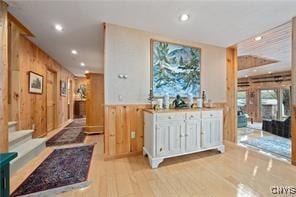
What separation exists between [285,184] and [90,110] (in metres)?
4.81

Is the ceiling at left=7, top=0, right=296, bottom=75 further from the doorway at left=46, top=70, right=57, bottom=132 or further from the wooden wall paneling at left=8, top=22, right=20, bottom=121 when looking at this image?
the doorway at left=46, top=70, right=57, bottom=132

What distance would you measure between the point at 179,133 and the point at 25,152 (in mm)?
2807

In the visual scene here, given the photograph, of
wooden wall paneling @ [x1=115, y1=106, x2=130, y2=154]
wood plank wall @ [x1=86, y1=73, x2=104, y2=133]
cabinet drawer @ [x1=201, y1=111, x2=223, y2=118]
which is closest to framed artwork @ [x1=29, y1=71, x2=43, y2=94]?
wood plank wall @ [x1=86, y1=73, x2=104, y2=133]

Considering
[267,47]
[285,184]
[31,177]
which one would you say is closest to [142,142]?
[31,177]

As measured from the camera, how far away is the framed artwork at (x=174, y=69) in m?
3.35

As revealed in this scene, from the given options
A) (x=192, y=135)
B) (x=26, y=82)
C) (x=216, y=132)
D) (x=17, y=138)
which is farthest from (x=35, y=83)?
(x=216, y=132)

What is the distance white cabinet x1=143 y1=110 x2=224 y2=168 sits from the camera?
8.87 ft

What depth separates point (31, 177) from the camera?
7.57ft

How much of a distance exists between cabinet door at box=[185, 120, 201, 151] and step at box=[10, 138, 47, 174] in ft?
9.38

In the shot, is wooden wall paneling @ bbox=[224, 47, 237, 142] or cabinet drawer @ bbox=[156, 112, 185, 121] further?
wooden wall paneling @ bbox=[224, 47, 237, 142]

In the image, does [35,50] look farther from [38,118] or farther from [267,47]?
[267,47]

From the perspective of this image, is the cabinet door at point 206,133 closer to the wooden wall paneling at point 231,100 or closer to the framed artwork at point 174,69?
the framed artwork at point 174,69

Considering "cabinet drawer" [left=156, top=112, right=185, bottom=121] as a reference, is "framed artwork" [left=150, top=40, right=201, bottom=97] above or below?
above

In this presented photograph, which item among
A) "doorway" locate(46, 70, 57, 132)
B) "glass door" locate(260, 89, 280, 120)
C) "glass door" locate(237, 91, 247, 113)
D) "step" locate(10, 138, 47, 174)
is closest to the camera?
"step" locate(10, 138, 47, 174)
